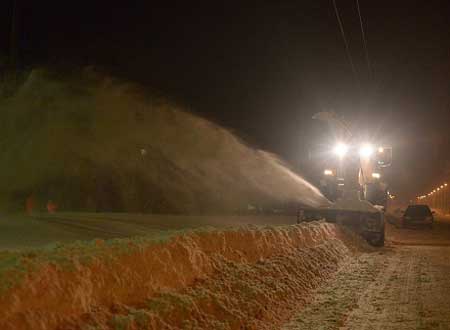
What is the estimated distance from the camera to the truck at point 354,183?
22.2 m

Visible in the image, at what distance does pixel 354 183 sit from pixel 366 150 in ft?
5.70

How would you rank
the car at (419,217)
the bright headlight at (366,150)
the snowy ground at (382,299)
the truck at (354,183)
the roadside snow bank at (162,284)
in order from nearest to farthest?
the roadside snow bank at (162,284) < the snowy ground at (382,299) < the truck at (354,183) < the bright headlight at (366,150) < the car at (419,217)

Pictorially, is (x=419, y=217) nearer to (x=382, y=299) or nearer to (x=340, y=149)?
(x=340, y=149)

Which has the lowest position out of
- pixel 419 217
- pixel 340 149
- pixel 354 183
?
pixel 419 217

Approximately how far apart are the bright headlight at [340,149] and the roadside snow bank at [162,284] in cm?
1115

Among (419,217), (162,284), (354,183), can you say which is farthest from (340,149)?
(419,217)

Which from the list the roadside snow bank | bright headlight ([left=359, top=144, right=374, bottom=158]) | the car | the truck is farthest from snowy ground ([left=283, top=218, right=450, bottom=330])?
the car

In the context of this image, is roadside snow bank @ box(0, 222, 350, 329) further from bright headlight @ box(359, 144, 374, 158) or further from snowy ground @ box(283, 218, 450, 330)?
bright headlight @ box(359, 144, 374, 158)

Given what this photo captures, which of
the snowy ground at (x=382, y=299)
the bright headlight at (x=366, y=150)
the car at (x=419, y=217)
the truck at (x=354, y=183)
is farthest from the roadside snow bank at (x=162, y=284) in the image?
the car at (x=419, y=217)

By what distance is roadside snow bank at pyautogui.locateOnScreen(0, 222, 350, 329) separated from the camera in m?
5.52

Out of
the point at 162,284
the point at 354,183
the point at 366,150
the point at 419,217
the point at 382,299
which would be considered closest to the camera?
the point at 162,284

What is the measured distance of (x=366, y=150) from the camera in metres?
23.7

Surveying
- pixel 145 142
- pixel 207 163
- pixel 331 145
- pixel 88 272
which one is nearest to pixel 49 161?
pixel 145 142

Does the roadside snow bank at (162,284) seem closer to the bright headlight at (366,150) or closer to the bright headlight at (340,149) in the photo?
the bright headlight at (340,149)
